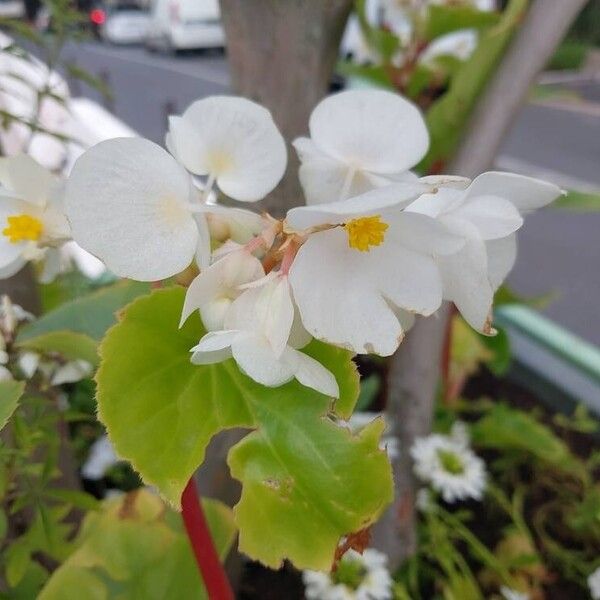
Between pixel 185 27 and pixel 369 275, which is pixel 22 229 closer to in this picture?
pixel 369 275

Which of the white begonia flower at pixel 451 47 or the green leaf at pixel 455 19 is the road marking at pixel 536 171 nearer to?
the white begonia flower at pixel 451 47

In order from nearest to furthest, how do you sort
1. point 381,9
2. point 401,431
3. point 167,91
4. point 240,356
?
point 240,356, point 401,431, point 381,9, point 167,91

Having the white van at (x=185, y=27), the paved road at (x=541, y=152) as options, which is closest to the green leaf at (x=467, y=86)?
the paved road at (x=541, y=152)

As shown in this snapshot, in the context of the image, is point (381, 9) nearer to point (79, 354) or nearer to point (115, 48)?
point (79, 354)

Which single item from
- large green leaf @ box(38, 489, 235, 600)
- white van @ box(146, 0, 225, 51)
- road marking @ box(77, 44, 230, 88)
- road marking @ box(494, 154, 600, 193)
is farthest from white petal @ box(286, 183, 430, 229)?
white van @ box(146, 0, 225, 51)

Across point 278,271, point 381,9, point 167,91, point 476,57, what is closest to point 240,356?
point 278,271

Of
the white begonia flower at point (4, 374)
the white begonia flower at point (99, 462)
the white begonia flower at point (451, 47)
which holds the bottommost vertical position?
the white begonia flower at point (99, 462)

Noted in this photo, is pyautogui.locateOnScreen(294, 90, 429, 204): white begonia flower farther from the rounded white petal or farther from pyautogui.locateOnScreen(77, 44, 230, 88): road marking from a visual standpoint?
pyautogui.locateOnScreen(77, 44, 230, 88): road marking
